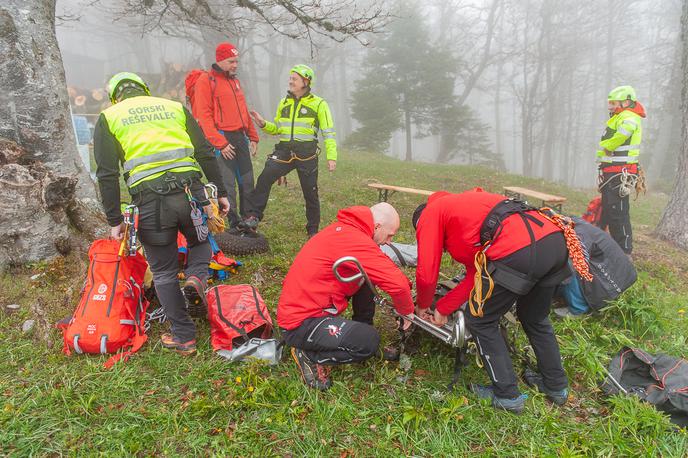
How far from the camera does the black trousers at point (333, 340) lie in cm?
294

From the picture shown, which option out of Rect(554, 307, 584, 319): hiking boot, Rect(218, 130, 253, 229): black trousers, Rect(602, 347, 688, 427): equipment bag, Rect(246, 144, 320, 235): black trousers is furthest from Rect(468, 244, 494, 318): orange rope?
Rect(218, 130, 253, 229): black trousers

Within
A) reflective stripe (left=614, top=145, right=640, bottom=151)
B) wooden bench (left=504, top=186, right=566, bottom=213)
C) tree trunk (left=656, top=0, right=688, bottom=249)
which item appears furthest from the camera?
wooden bench (left=504, top=186, right=566, bottom=213)

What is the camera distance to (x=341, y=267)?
114 inches

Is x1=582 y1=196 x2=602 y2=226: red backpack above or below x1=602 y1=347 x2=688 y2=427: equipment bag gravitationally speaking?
above

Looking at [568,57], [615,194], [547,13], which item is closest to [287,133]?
[615,194]

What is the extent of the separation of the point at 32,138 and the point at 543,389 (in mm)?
5777

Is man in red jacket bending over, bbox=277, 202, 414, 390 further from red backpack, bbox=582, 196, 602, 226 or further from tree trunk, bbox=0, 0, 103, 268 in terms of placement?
red backpack, bbox=582, 196, 602, 226

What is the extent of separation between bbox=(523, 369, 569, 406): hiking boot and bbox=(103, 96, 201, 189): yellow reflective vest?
3.36 meters

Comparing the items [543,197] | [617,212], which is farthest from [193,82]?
[543,197]

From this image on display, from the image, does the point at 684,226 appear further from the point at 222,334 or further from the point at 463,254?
the point at 222,334

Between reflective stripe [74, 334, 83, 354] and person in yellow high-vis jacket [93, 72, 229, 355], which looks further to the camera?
reflective stripe [74, 334, 83, 354]

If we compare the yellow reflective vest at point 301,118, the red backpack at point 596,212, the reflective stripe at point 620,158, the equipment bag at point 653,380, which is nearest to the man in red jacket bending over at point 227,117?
the yellow reflective vest at point 301,118

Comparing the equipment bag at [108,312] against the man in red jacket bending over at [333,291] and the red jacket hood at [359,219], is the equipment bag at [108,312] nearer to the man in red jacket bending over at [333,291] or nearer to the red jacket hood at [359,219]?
the man in red jacket bending over at [333,291]

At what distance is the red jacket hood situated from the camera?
302cm
